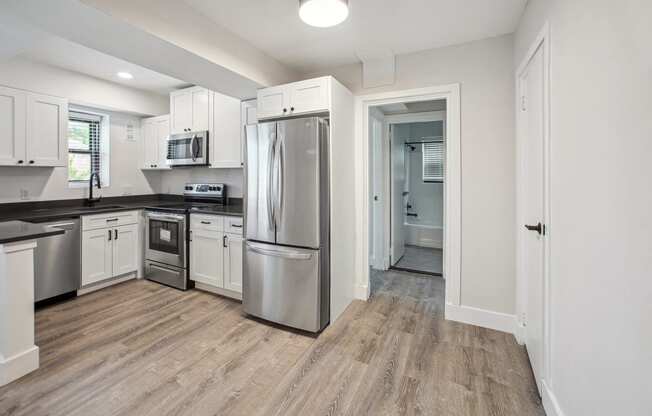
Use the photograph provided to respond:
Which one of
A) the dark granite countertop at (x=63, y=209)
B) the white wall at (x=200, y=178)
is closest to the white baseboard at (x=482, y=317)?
the dark granite countertop at (x=63, y=209)

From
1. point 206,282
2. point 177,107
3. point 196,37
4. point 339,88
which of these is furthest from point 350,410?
point 177,107

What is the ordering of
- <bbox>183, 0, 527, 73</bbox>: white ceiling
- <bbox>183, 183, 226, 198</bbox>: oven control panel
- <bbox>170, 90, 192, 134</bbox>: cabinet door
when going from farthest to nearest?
<bbox>183, 183, 226, 198</bbox>: oven control panel → <bbox>170, 90, 192, 134</bbox>: cabinet door → <bbox>183, 0, 527, 73</bbox>: white ceiling

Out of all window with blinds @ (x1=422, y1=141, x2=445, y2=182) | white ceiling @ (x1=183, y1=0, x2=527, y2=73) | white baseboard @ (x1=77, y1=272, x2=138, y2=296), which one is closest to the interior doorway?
window with blinds @ (x1=422, y1=141, x2=445, y2=182)

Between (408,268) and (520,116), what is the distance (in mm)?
2635

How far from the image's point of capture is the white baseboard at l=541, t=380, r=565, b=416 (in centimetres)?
145

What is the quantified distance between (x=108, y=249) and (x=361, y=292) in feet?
9.65

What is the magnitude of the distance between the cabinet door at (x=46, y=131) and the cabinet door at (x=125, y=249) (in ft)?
3.15

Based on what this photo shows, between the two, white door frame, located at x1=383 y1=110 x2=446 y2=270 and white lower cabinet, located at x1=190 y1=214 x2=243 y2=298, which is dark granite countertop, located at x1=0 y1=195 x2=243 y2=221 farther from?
white door frame, located at x1=383 y1=110 x2=446 y2=270

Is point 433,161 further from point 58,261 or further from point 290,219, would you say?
point 58,261

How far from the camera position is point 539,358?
1.76 metres

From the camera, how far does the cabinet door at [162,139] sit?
4.10m

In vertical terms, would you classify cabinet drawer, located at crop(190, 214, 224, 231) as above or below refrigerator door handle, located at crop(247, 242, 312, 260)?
above

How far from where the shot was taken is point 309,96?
8.48 feet

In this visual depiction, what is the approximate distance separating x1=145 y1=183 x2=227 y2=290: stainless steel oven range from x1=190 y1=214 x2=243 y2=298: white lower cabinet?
9cm
